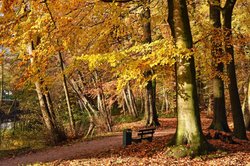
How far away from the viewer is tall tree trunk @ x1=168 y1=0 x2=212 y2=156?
11.1m

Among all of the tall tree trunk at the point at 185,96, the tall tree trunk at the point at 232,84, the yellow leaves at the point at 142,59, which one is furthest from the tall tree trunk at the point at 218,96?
the yellow leaves at the point at 142,59

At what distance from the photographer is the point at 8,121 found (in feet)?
165

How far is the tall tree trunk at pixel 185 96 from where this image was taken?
1108 cm

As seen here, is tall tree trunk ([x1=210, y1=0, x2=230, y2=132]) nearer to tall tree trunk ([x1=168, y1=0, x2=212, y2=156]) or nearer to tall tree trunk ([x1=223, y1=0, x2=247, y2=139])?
tall tree trunk ([x1=223, y1=0, x2=247, y2=139])

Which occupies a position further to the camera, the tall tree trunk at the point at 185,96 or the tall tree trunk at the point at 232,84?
the tall tree trunk at the point at 232,84

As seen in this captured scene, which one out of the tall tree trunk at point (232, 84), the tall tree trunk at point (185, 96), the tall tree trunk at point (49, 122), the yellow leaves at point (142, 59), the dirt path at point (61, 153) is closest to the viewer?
the yellow leaves at point (142, 59)

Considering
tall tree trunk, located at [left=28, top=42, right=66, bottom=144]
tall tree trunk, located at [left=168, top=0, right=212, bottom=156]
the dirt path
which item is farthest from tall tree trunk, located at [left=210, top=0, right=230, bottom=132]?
tall tree trunk, located at [left=28, top=42, right=66, bottom=144]

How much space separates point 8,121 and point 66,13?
41018 millimetres

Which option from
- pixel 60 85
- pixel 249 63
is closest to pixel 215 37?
pixel 249 63

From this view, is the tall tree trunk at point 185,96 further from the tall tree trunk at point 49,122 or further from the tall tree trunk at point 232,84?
the tall tree trunk at point 49,122

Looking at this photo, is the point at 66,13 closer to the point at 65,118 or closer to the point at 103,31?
the point at 103,31

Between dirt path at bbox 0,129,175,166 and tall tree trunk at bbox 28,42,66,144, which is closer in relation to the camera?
dirt path at bbox 0,129,175,166

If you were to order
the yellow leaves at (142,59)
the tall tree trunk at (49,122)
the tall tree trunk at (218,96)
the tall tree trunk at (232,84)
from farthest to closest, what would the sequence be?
the tall tree trunk at (49,122), the tall tree trunk at (218,96), the tall tree trunk at (232,84), the yellow leaves at (142,59)

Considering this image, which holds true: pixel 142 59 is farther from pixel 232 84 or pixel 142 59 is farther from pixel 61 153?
pixel 61 153
